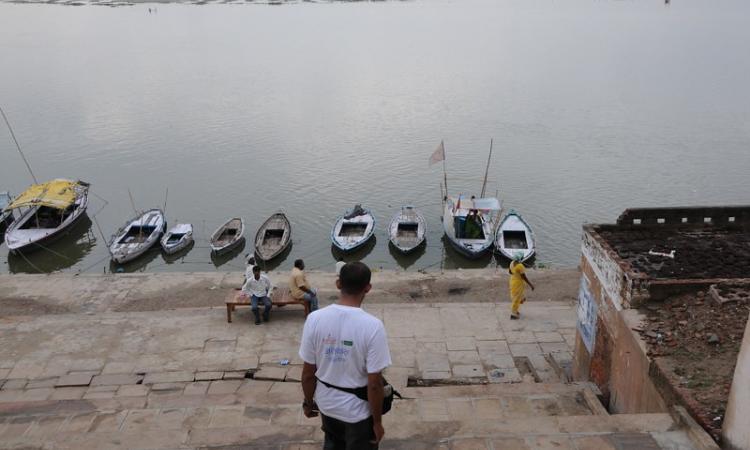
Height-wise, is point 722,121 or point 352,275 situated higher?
point 352,275

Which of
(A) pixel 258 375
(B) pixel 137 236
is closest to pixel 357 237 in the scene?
(B) pixel 137 236

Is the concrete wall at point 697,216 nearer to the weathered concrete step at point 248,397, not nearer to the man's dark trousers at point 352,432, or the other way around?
the weathered concrete step at point 248,397

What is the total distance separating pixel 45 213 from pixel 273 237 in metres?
9.11

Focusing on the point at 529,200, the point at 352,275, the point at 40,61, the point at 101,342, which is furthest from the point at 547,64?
the point at 352,275

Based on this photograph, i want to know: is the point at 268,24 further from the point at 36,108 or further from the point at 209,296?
the point at 209,296

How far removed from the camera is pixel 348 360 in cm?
399

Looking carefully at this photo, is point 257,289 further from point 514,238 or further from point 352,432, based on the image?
point 514,238

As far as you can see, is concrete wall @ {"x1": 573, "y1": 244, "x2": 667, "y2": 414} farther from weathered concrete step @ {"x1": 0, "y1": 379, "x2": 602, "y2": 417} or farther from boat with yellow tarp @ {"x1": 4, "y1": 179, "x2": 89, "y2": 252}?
boat with yellow tarp @ {"x1": 4, "y1": 179, "x2": 89, "y2": 252}

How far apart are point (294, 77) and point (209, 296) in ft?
123

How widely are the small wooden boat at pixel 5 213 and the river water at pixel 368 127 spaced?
7.11 ft

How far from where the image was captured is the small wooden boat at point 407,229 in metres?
21.0

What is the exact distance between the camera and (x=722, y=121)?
117ft

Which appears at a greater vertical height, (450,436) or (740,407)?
(740,407)

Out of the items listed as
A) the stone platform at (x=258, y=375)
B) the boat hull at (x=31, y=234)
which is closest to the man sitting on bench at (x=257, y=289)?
the stone platform at (x=258, y=375)
